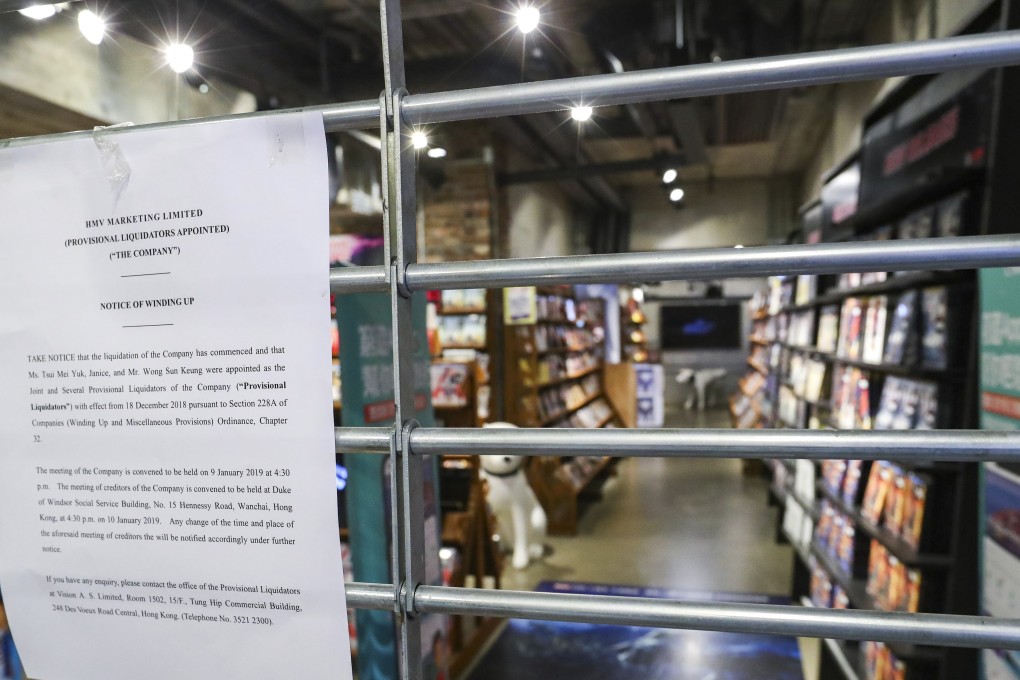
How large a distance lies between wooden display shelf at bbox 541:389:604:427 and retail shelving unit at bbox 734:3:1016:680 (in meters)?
2.77

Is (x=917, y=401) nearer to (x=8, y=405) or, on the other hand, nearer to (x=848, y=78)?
(x=848, y=78)

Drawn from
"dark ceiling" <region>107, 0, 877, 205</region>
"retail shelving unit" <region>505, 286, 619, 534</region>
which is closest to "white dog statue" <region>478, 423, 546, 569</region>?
"retail shelving unit" <region>505, 286, 619, 534</region>

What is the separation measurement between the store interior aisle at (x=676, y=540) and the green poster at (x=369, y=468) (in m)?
2.61

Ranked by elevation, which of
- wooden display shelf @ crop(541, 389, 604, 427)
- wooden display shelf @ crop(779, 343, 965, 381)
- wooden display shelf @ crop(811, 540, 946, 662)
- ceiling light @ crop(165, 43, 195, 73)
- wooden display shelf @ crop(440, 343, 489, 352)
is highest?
ceiling light @ crop(165, 43, 195, 73)

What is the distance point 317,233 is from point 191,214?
15cm

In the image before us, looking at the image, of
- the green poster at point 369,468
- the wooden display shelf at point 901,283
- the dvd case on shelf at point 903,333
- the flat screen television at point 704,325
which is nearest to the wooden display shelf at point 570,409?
the wooden display shelf at point 901,283

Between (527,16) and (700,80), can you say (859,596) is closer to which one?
(700,80)

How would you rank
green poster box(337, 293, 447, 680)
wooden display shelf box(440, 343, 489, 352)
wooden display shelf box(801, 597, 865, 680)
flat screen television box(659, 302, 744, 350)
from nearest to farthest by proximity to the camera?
green poster box(337, 293, 447, 680), wooden display shelf box(801, 597, 865, 680), wooden display shelf box(440, 343, 489, 352), flat screen television box(659, 302, 744, 350)

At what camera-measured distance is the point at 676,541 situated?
560 cm

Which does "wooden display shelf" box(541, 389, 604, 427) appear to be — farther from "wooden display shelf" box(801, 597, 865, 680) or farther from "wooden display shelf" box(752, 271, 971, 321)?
"wooden display shelf" box(801, 597, 865, 680)

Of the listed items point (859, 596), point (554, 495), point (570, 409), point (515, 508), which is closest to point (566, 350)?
point (570, 409)

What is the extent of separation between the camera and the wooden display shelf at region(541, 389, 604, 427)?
645 cm

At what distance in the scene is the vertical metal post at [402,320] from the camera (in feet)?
2.03

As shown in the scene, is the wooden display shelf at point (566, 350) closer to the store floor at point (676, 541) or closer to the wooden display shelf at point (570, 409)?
the wooden display shelf at point (570, 409)
